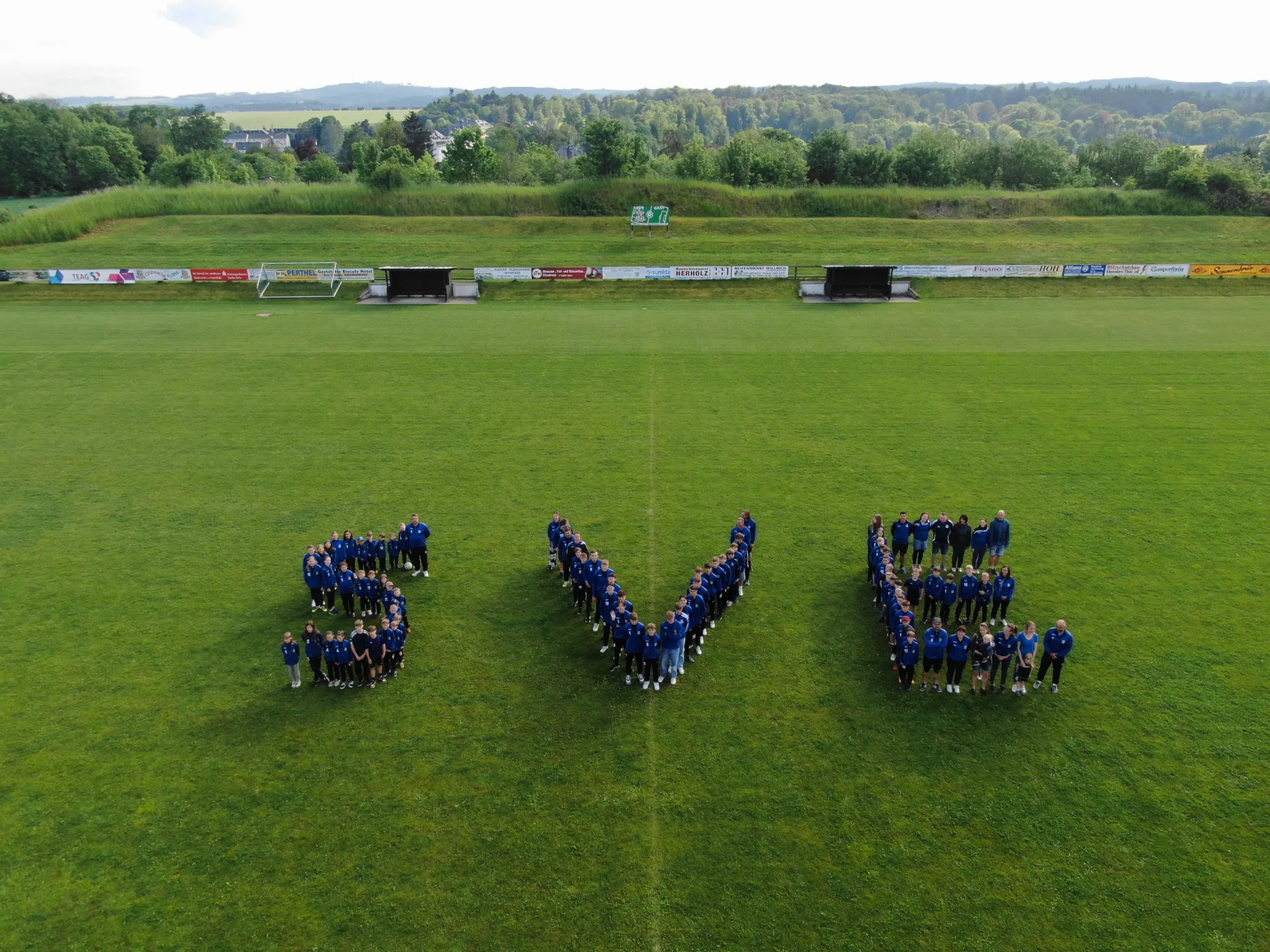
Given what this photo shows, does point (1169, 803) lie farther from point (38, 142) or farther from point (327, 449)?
point (38, 142)

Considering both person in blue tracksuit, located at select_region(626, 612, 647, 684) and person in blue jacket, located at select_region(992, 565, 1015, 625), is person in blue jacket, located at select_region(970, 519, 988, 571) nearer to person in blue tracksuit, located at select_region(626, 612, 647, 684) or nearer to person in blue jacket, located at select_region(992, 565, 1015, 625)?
person in blue jacket, located at select_region(992, 565, 1015, 625)

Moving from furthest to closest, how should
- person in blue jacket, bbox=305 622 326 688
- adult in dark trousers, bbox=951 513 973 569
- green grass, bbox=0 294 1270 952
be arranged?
adult in dark trousers, bbox=951 513 973 569
person in blue jacket, bbox=305 622 326 688
green grass, bbox=0 294 1270 952

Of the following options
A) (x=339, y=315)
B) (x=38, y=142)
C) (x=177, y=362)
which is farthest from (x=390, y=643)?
(x=38, y=142)

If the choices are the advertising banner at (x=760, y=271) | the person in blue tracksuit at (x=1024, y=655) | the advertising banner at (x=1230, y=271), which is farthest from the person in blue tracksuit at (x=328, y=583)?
the advertising banner at (x=1230, y=271)

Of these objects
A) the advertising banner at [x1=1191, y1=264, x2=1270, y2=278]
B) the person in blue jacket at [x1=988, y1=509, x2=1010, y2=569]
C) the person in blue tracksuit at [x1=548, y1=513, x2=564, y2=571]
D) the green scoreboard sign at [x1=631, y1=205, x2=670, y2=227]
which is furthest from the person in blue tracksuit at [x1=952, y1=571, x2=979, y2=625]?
the green scoreboard sign at [x1=631, y1=205, x2=670, y2=227]

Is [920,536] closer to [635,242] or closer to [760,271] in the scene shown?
[760,271]

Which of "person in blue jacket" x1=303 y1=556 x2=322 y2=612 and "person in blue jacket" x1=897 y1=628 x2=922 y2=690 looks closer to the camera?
"person in blue jacket" x1=897 y1=628 x2=922 y2=690
